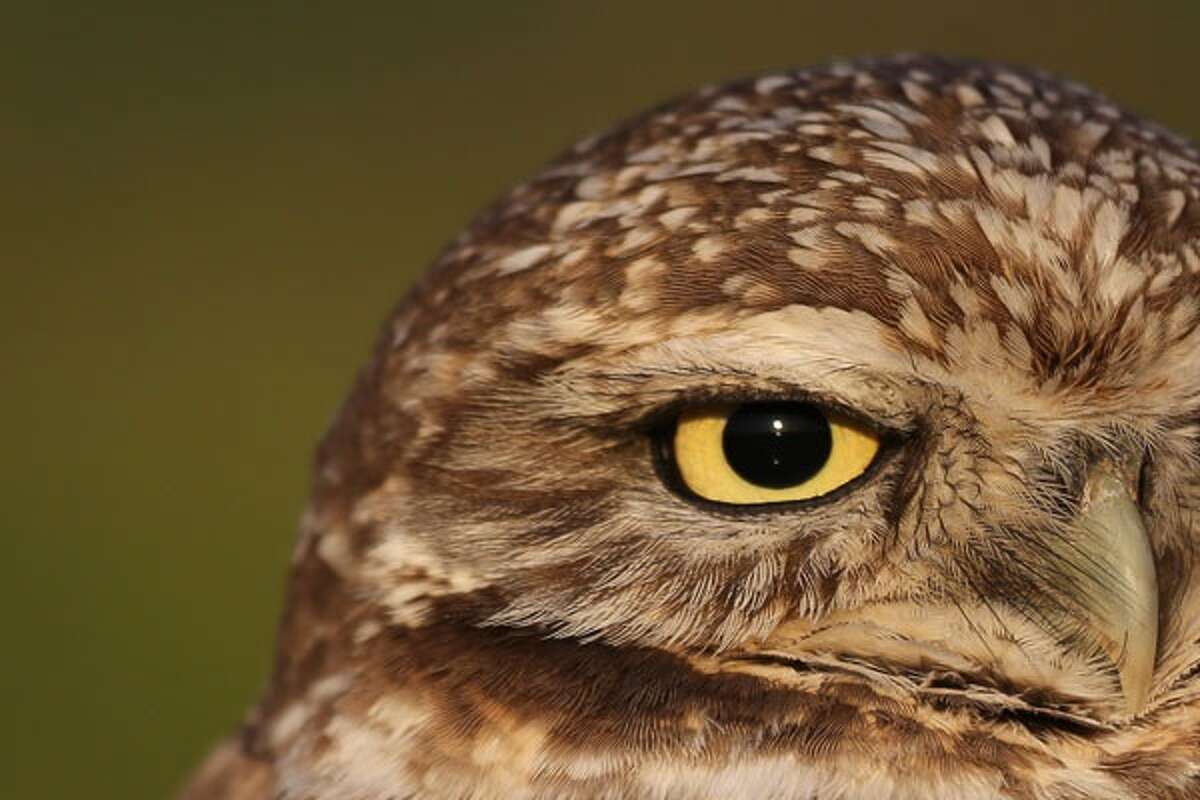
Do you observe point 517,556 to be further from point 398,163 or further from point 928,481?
point 398,163

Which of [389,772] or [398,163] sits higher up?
[398,163]

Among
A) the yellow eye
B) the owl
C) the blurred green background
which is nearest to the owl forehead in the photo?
the owl

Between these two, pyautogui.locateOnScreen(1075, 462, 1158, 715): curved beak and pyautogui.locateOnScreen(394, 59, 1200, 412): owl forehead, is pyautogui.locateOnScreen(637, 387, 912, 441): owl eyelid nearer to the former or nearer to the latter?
pyautogui.locateOnScreen(394, 59, 1200, 412): owl forehead

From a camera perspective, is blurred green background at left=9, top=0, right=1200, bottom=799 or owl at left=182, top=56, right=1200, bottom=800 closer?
owl at left=182, top=56, right=1200, bottom=800

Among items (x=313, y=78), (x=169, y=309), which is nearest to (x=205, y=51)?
(x=313, y=78)

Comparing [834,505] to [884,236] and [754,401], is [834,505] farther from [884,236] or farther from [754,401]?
[884,236]

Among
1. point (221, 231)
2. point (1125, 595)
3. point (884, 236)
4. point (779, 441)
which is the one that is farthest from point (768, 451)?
point (221, 231)

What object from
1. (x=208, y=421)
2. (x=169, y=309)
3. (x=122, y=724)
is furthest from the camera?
(x=169, y=309)
